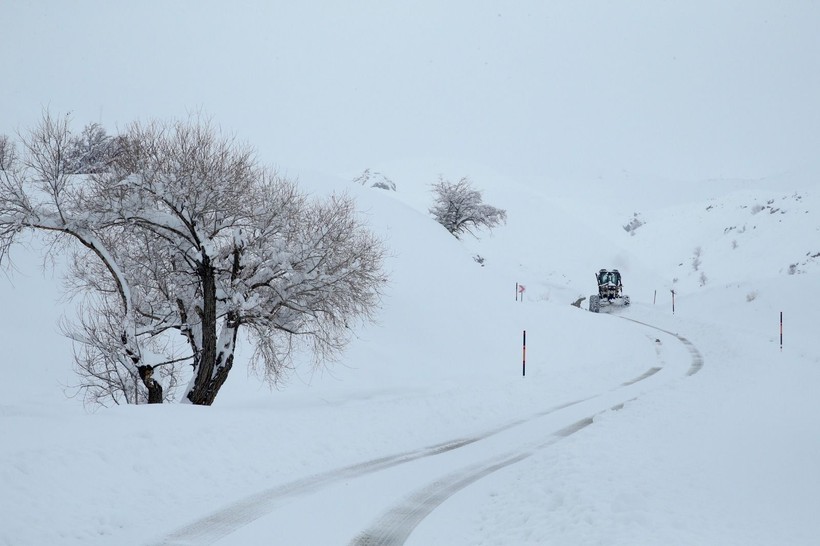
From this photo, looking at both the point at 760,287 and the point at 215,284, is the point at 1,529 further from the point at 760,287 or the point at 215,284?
the point at 760,287

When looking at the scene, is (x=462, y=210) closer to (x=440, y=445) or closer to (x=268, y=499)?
(x=440, y=445)

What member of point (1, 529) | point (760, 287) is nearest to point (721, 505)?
point (1, 529)

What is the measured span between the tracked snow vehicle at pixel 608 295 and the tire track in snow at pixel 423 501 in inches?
1508

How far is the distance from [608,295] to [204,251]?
141 feet

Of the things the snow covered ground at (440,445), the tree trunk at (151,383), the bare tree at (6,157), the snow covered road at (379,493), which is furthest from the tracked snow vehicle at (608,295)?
the bare tree at (6,157)

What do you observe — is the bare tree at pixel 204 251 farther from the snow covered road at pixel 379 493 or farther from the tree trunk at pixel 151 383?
the snow covered road at pixel 379 493

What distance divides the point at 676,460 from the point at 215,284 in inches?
422

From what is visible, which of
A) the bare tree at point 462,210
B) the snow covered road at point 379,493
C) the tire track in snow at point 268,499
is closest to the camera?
the tire track in snow at point 268,499

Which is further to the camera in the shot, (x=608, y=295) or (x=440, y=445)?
(x=608, y=295)

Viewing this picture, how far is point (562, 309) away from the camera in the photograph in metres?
37.2

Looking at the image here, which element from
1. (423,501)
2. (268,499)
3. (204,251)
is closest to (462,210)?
(204,251)

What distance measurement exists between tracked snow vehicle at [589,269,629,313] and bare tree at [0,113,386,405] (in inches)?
Answer: 1435

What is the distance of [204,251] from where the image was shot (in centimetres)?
1408

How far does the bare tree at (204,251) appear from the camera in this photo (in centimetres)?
1379
